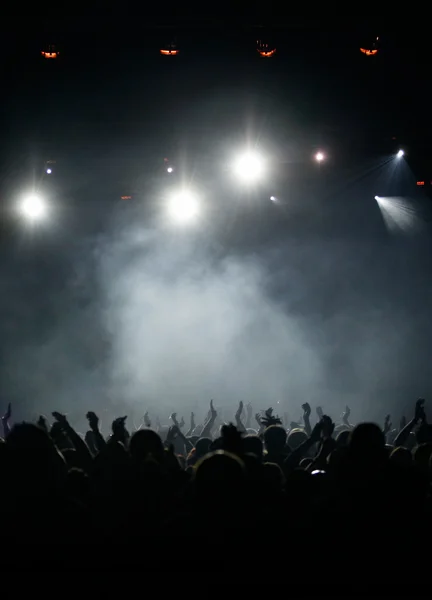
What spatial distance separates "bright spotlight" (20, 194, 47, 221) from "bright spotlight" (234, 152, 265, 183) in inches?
214

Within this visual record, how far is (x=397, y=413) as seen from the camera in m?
14.2

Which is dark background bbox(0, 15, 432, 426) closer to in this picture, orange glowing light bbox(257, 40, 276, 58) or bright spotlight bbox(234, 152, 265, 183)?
orange glowing light bbox(257, 40, 276, 58)

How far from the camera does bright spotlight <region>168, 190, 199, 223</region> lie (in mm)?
12500

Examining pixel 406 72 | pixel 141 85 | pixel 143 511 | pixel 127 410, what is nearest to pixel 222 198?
pixel 141 85

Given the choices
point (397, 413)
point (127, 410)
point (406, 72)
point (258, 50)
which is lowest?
point (397, 413)

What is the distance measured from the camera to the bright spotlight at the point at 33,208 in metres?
12.2

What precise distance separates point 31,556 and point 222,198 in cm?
1149

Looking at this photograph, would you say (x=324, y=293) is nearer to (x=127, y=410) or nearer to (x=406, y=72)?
(x=127, y=410)

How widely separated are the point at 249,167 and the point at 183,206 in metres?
2.72

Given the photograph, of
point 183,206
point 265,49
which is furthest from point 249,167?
Result: point 265,49

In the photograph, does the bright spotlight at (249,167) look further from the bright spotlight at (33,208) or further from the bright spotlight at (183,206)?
the bright spotlight at (33,208)

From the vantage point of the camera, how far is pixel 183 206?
13078 millimetres

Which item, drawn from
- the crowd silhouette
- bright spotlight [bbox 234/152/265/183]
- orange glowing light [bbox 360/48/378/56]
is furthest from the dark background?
the crowd silhouette

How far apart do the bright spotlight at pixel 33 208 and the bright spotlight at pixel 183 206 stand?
3.55 metres
